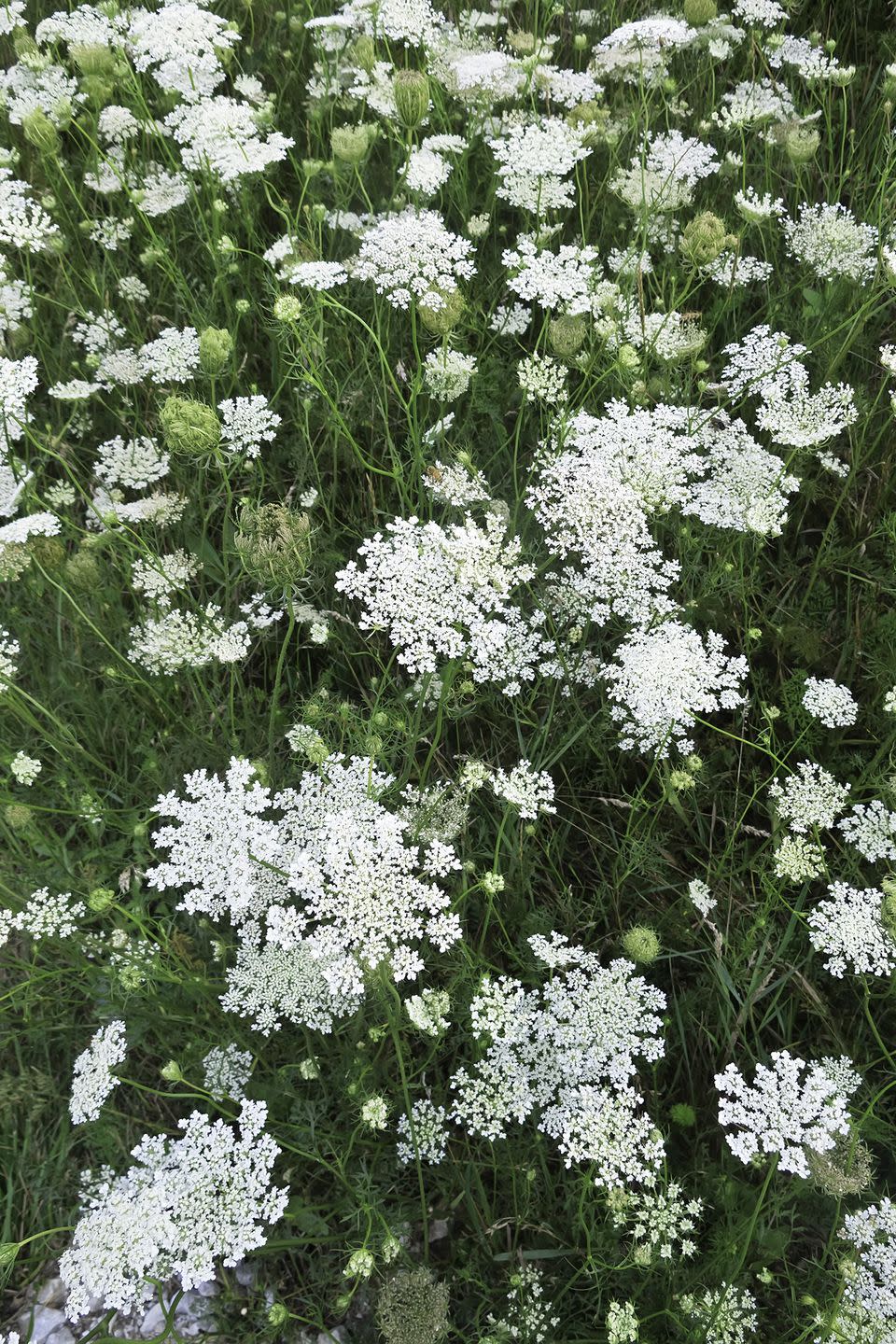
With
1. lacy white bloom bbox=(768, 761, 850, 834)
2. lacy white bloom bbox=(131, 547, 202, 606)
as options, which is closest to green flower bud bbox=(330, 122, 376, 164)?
lacy white bloom bbox=(131, 547, 202, 606)

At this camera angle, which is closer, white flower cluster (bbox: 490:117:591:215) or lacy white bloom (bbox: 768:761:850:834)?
lacy white bloom (bbox: 768:761:850:834)

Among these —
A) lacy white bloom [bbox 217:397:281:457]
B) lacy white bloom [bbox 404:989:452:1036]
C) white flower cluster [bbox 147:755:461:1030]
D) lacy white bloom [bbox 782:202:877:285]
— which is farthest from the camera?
lacy white bloom [bbox 782:202:877:285]

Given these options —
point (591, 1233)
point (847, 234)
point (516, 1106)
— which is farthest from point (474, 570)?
point (847, 234)

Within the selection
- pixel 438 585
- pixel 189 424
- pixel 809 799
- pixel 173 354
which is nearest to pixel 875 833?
pixel 809 799

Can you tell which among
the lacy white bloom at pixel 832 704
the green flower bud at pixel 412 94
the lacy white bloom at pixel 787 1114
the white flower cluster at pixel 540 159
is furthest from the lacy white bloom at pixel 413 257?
the lacy white bloom at pixel 787 1114

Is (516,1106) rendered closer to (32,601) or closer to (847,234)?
A: (32,601)

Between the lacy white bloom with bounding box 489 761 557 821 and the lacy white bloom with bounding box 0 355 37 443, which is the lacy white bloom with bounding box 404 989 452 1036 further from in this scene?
the lacy white bloom with bounding box 0 355 37 443

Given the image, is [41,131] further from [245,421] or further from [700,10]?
[700,10]
